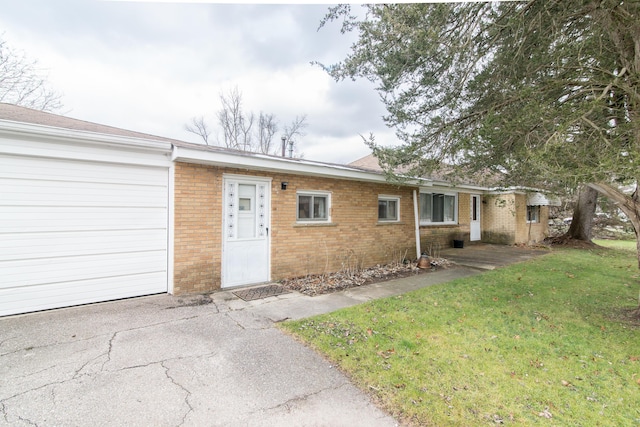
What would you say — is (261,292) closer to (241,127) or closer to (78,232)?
(78,232)

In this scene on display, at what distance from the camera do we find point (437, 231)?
36.9ft

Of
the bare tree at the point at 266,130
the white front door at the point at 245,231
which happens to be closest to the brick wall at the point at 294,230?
the white front door at the point at 245,231

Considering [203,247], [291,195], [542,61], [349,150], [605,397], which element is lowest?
[605,397]

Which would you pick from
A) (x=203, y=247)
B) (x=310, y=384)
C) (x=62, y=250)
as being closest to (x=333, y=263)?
Result: (x=203, y=247)

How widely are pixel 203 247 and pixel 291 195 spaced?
2299 mm

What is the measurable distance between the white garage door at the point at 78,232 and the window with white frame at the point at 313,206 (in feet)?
9.84

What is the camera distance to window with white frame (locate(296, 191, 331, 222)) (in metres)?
7.14

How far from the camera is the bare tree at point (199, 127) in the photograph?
2225cm

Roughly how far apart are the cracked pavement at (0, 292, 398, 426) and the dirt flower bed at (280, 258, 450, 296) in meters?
1.86

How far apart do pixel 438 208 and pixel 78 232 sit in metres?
11.1

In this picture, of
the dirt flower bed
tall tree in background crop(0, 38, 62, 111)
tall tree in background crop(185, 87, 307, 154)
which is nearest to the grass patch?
the dirt flower bed

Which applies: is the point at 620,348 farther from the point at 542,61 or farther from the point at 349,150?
the point at 349,150

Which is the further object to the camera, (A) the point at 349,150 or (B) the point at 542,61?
(A) the point at 349,150

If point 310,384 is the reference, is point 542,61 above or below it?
above
